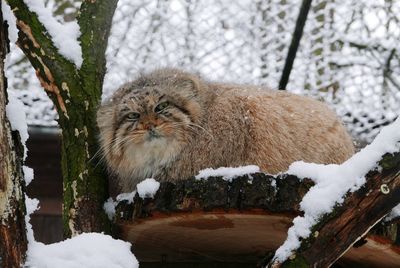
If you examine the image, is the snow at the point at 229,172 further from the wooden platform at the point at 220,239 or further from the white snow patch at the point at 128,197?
the white snow patch at the point at 128,197

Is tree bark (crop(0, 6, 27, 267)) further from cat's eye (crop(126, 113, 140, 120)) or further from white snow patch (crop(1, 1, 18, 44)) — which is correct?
cat's eye (crop(126, 113, 140, 120))

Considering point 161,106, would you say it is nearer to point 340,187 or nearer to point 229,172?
point 229,172

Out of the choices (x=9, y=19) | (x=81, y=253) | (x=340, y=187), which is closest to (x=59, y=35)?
(x=9, y=19)

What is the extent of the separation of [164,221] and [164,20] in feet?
2.93

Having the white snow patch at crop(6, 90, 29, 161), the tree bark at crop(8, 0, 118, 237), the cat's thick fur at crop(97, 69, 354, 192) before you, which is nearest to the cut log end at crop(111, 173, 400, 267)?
the tree bark at crop(8, 0, 118, 237)

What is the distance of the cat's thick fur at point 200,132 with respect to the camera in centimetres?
240

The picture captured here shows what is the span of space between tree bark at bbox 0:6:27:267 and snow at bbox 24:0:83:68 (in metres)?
0.68

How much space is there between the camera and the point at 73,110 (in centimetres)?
225

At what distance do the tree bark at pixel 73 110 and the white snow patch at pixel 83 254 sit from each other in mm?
421

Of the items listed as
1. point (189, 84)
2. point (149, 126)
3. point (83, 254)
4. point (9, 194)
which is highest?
point (189, 84)

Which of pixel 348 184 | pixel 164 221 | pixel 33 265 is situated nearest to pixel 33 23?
pixel 164 221

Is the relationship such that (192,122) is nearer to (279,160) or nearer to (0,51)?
(279,160)

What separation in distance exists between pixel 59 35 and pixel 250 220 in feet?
2.57

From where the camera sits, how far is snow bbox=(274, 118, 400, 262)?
1.68m
